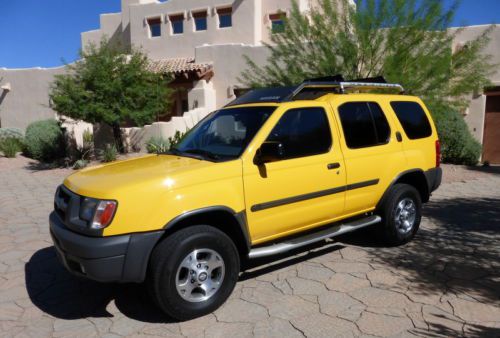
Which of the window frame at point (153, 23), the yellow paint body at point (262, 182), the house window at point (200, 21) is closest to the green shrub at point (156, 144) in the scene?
the yellow paint body at point (262, 182)

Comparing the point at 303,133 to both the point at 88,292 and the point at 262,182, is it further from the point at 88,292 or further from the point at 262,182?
the point at 88,292

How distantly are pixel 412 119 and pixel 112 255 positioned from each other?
4.38 metres

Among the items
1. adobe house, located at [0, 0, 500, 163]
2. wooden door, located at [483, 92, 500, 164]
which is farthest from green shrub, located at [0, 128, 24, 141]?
wooden door, located at [483, 92, 500, 164]

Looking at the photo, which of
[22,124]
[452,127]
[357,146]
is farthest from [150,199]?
[22,124]

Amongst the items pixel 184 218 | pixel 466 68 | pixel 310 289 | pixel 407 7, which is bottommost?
pixel 310 289

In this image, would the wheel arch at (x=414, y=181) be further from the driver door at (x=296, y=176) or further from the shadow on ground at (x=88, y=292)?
the shadow on ground at (x=88, y=292)

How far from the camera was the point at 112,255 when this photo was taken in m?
3.17

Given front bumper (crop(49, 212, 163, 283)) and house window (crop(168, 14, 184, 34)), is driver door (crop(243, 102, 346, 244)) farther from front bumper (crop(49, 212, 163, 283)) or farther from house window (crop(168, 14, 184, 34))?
house window (crop(168, 14, 184, 34))

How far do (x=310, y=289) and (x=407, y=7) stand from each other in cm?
804

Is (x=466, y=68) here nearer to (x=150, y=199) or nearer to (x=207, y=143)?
(x=207, y=143)

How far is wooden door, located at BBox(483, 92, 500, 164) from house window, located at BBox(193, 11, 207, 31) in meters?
14.1

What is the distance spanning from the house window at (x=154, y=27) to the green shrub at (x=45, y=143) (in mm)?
9550

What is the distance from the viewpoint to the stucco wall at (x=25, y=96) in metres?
20.8

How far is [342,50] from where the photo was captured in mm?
9867
